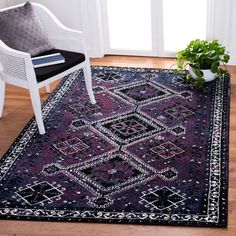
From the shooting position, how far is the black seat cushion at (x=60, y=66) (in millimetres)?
3688

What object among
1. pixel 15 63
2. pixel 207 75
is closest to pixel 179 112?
pixel 207 75

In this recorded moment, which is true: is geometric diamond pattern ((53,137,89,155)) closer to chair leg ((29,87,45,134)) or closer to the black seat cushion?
chair leg ((29,87,45,134))

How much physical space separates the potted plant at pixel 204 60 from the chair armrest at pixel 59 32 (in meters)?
0.90

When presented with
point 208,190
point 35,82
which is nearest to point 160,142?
point 208,190

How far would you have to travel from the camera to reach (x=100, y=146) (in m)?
3.58

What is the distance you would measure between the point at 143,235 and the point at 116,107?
153 centimetres

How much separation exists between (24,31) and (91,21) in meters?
1.11

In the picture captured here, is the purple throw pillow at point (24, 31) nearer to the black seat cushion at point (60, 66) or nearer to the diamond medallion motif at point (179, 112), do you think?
the black seat cushion at point (60, 66)

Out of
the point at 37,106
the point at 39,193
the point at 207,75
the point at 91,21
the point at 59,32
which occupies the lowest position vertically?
the point at 39,193

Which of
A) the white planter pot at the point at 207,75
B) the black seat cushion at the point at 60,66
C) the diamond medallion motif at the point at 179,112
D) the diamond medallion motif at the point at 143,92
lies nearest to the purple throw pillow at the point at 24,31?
the black seat cushion at the point at 60,66

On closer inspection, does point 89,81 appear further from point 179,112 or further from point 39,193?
point 39,193

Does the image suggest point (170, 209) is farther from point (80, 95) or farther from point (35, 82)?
point (80, 95)

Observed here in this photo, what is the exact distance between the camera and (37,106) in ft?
12.1

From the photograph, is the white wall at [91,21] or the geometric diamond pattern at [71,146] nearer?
the geometric diamond pattern at [71,146]
